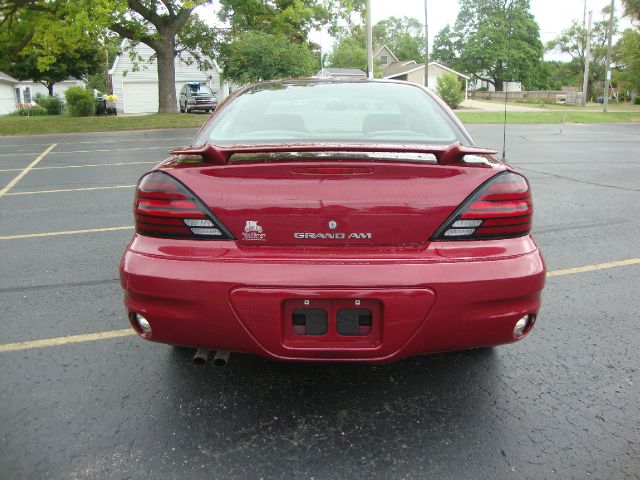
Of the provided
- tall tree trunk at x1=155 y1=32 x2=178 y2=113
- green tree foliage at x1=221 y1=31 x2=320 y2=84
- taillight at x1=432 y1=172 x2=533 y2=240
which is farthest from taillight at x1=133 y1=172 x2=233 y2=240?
green tree foliage at x1=221 y1=31 x2=320 y2=84

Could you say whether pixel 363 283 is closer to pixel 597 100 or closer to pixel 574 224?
pixel 574 224

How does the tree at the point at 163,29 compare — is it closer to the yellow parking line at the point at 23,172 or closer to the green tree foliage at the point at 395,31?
the yellow parking line at the point at 23,172

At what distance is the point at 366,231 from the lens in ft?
7.59

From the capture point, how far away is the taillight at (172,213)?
2.37m

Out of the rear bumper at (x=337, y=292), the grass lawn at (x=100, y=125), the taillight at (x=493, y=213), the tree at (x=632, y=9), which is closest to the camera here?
the rear bumper at (x=337, y=292)

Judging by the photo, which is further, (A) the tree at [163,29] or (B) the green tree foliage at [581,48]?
(B) the green tree foliage at [581,48]

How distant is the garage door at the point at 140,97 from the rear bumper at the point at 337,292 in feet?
144

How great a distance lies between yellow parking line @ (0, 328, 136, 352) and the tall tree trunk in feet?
74.7

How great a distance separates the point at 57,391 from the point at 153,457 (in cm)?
78

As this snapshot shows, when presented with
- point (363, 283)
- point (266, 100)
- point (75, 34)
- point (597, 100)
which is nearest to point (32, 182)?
point (266, 100)

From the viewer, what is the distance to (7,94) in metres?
48.6

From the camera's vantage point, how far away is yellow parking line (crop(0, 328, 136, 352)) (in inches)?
128

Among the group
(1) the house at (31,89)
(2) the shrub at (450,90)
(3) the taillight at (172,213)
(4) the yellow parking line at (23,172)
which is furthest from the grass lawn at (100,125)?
(1) the house at (31,89)

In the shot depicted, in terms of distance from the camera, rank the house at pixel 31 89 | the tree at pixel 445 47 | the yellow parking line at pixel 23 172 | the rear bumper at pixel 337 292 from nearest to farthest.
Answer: the rear bumper at pixel 337 292 < the yellow parking line at pixel 23 172 < the house at pixel 31 89 < the tree at pixel 445 47
